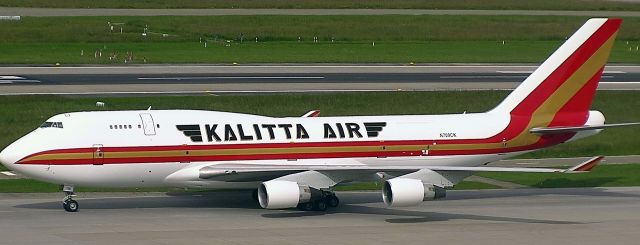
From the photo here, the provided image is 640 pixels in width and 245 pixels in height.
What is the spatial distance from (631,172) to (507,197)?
9263 mm

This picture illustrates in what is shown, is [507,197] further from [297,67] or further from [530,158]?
[297,67]

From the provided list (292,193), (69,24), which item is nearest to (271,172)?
(292,193)

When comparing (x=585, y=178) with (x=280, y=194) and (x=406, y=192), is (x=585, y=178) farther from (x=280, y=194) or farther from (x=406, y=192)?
(x=280, y=194)

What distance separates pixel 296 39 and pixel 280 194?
63.4m

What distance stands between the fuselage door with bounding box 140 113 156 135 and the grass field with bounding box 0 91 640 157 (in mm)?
19495

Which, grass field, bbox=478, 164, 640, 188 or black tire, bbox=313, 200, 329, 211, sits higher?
grass field, bbox=478, 164, 640, 188

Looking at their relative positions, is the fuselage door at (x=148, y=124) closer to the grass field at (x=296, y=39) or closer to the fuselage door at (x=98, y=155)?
the fuselage door at (x=98, y=155)

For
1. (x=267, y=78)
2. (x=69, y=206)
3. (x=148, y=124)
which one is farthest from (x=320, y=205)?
(x=267, y=78)

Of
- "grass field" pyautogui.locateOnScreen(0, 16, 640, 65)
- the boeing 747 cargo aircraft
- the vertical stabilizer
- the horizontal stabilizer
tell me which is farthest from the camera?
"grass field" pyautogui.locateOnScreen(0, 16, 640, 65)

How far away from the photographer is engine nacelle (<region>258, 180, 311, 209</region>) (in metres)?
43.3

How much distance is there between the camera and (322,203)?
150ft

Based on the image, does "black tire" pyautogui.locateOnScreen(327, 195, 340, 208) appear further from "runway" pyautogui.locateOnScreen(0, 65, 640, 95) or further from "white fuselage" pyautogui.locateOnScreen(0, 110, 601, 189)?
"runway" pyautogui.locateOnScreen(0, 65, 640, 95)

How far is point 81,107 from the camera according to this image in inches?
2685

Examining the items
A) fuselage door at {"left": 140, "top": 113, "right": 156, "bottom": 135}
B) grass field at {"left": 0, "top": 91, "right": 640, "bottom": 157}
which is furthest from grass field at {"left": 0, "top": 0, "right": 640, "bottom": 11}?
fuselage door at {"left": 140, "top": 113, "right": 156, "bottom": 135}
